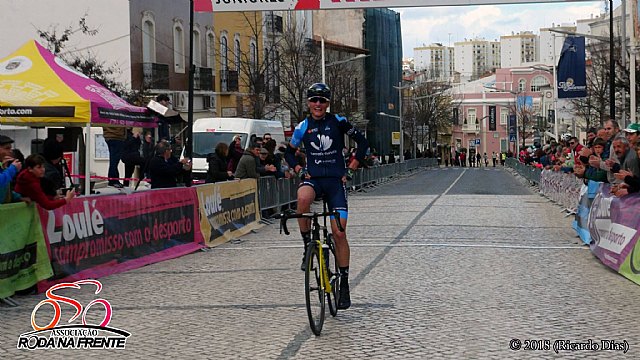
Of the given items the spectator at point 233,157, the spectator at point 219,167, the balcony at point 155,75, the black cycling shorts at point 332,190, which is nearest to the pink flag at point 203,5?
the spectator at point 233,157

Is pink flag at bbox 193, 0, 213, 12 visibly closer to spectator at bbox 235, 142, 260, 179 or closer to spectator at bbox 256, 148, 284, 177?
spectator at bbox 256, 148, 284, 177

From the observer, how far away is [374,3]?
2109cm

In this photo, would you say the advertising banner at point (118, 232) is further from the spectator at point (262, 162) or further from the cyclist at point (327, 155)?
the spectator at point (262, 162)

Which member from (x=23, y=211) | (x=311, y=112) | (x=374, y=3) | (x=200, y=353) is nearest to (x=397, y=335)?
(x=200, y=353)

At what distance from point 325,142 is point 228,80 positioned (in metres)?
Answer: 42.2

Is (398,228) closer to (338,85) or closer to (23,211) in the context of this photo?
(23,211)

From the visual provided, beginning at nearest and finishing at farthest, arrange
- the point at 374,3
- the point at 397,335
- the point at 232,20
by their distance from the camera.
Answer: the point at 397,335
the point at 374,3
the point at 232,20

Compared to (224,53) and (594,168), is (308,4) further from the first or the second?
(224,53)

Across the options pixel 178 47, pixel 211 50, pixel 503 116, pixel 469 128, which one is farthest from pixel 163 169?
pixel 469 128

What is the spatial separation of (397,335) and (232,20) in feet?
154

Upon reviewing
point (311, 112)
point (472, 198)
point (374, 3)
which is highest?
point (374, 3)

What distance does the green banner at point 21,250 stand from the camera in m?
10.8

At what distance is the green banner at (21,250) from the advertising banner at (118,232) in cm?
14

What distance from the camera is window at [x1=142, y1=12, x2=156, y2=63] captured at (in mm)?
42594
